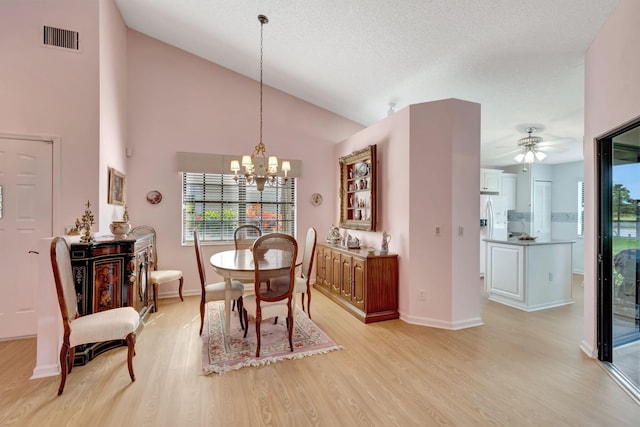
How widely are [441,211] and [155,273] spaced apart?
3857 mm

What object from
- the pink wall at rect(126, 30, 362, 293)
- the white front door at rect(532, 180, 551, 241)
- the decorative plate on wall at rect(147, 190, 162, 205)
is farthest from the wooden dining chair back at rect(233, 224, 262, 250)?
the white front door at rect(532, 180, 551, 241)

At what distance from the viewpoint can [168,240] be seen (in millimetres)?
4473

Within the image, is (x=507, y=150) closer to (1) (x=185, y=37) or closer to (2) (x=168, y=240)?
(1) (x=185, y=37)

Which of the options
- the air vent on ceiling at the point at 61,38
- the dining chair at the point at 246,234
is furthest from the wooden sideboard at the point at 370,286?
the air vent on ceiling at the point at 61,38

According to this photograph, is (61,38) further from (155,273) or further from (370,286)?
(370,286)

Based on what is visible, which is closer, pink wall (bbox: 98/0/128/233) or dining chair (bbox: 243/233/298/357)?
dining chair (bbox: 243/233/298/357)

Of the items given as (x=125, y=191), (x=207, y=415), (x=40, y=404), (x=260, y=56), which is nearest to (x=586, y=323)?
(x=207, y=415)

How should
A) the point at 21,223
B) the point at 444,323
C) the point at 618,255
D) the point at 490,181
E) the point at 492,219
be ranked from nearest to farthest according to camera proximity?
the point at 618,255
the point at 21,223
the point at 444,323
the point at 492,219
the point at 490,181

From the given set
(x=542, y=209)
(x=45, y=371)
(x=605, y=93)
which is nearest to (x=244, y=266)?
(x=45, y=371)

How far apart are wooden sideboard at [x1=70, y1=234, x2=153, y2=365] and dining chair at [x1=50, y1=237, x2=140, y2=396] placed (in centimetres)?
18

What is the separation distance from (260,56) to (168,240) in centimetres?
311

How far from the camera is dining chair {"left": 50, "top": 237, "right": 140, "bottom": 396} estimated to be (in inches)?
82.7

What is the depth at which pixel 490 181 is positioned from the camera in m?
6.19

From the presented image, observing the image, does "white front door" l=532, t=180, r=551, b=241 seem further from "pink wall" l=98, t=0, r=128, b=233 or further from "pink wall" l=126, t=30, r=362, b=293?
"pink wall" l=98, t=0, r=128, b=233
